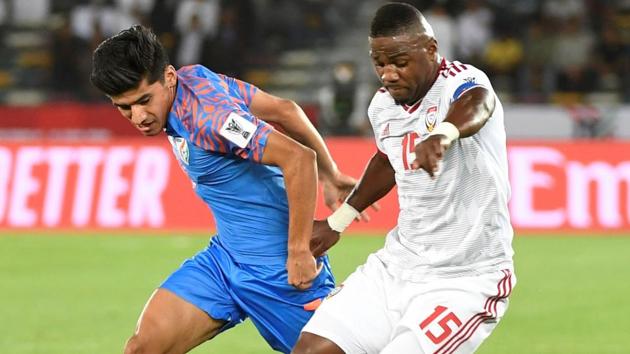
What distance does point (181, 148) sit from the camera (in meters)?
5.95

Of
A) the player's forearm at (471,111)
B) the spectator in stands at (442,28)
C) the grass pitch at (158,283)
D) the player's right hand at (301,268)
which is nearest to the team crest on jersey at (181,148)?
the player's right hand at (301,268)

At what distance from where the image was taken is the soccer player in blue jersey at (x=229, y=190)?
566cm

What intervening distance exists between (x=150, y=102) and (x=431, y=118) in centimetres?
132

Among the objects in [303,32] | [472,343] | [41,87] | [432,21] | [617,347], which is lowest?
[41,87]

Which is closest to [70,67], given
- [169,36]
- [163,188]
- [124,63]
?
[169,36]

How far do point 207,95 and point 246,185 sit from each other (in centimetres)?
52

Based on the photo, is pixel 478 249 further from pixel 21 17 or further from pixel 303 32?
pixel 21 17

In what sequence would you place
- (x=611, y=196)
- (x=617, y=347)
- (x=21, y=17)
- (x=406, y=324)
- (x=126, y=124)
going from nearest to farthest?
(x=406, y=324)
(x=617, y=347)
(x=611, y=196)
(x=126, y=124)
(x=21, y=17)

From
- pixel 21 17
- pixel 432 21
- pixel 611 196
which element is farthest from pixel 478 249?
pixel 21 17

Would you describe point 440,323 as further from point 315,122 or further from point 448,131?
point 315,122

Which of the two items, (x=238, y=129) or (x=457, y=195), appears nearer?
(x=457, y=195)

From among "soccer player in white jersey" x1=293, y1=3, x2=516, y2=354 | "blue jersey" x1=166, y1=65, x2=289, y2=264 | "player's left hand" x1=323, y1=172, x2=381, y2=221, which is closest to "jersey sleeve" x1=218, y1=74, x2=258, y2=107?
"blue jersey" x1=166, y1=65, x2=289, y2=264

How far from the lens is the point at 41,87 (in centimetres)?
2220

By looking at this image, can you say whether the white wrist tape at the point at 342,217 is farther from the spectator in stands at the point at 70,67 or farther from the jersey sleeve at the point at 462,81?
the spectator in stands at the point at 70,67
